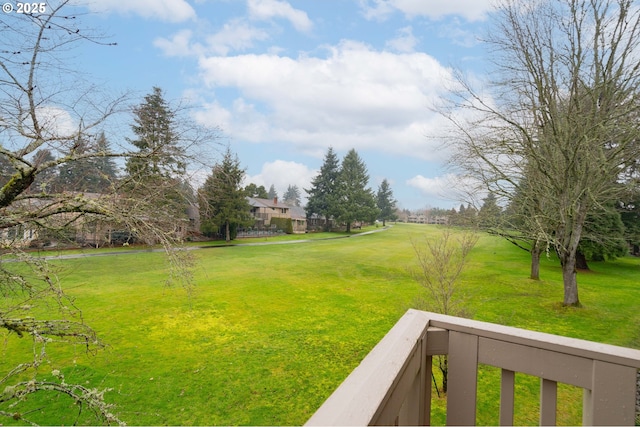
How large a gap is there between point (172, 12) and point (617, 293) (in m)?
16.3

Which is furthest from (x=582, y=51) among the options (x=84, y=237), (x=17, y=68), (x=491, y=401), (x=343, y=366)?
(x=84, y=237)

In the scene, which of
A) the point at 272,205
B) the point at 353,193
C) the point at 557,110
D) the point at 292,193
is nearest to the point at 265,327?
the point at 557,110

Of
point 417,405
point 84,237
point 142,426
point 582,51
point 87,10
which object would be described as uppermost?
point 582,51

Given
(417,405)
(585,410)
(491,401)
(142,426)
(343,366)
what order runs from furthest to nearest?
(343,366)
(491,401)
(142,426)
(417,405)
(585,410)

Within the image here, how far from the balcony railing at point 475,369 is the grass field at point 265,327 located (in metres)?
3.57

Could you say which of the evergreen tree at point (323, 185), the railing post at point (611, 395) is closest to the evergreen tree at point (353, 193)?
the evergreen tree at point (323, 185)

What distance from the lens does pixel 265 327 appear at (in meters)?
7.60

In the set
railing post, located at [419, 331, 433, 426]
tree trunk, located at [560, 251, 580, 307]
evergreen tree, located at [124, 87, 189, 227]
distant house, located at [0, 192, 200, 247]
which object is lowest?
tree trunk, located at [560, 251, 580, 307]

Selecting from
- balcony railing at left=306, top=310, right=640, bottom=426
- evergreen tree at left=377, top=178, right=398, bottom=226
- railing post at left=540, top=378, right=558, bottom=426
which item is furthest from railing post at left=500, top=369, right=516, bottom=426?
evergreen tree at left=377, top=178, right=398, bottom=226

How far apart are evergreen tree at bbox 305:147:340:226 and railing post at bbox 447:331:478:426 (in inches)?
1492

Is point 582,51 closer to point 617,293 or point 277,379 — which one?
point 617,293

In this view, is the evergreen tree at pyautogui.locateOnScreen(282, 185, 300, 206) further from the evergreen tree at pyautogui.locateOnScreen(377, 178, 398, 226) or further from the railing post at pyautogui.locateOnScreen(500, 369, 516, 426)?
the railing post at pyautogui.locateOnScreen(500, 369, 516, 426)

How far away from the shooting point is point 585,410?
3.91ft

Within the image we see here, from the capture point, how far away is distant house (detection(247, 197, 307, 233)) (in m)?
36.6
